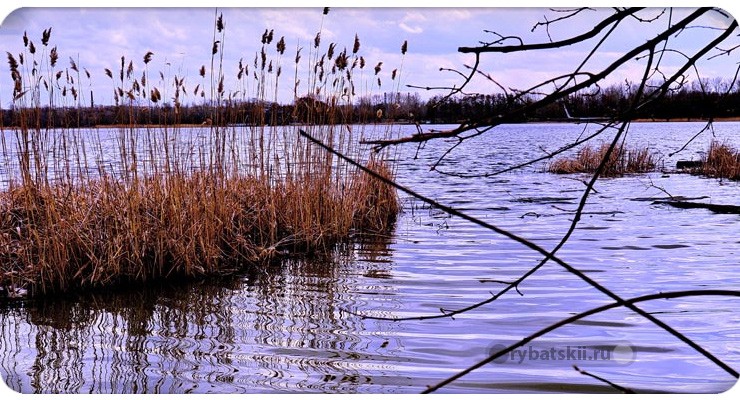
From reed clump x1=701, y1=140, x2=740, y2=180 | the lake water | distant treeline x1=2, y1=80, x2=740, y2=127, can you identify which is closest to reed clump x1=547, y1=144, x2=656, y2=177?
reed clump x1=701, y1=140, x2=740, y2=180

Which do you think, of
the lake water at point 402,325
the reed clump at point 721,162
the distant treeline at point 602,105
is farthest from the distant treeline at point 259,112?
the reed clump at point 721,162

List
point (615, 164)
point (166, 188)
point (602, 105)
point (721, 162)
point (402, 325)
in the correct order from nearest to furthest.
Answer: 1. point (602, 105)
2. point (402, 325)
3. point (166, 188)
4. point (721, 162)
5. point (615, 164)

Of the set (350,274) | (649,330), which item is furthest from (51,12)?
(649,330)

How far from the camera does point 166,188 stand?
4270mm

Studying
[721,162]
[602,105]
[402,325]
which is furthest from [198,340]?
[721,162]

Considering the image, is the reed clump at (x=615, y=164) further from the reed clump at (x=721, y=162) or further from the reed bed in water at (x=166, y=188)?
the reed bed in water at (x=166, y=188)

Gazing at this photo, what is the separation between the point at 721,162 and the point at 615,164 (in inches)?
50.0

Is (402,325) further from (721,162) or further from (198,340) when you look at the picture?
(721,162)

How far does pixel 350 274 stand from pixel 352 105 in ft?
5.55

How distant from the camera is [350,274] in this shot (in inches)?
166

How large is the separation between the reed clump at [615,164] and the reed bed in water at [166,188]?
4460mm

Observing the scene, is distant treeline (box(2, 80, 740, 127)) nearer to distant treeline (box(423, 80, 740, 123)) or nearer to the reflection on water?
distant treeline (box(423, 80, 740, 123))

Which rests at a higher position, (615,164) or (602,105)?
(602,105)

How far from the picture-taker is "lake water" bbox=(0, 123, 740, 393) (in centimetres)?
245
